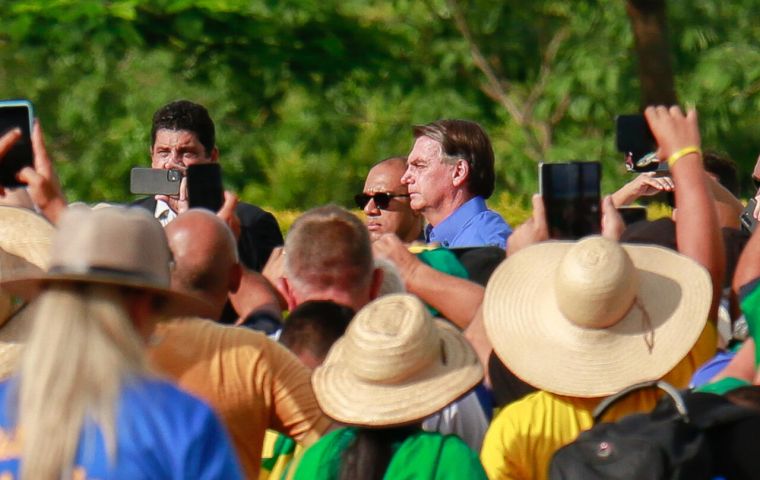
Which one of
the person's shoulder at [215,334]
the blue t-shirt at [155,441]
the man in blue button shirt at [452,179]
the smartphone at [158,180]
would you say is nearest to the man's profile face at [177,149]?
the smartphone at [158,180]

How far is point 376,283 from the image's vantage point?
4.54m

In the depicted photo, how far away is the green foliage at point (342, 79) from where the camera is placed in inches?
580

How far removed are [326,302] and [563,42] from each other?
15374 millimetres

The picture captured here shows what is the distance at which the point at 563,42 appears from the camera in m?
19.3

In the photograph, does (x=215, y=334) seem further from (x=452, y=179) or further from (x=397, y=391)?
(x=452, y=179)

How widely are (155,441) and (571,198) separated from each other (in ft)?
7.52

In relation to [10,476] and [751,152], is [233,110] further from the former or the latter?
[10,476]

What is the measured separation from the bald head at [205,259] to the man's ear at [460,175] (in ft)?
6.45

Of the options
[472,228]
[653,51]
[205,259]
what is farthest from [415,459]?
[653,51]

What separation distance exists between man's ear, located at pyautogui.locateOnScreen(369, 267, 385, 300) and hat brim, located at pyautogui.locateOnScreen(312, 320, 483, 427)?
73 centimetres

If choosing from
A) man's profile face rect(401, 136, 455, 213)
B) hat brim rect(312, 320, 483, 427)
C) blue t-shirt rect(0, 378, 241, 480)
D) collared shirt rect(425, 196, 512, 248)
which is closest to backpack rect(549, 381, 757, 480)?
hat brim rect(312, 320, 483, 427)

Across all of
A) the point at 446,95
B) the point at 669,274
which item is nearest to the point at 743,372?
the point at 669,274

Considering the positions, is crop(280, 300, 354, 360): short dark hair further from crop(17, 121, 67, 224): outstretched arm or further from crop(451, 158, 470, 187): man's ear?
crop(451, 158, 470, 187): man's ear

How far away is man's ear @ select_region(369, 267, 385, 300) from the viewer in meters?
4.51
